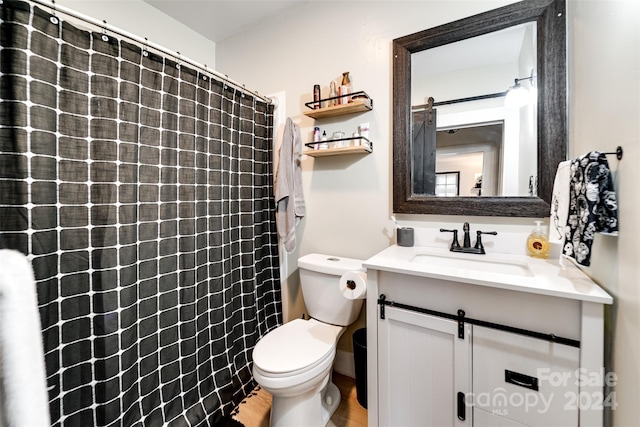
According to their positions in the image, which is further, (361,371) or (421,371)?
(361,371)

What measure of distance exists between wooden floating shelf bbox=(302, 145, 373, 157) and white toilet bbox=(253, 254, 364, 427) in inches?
25.5

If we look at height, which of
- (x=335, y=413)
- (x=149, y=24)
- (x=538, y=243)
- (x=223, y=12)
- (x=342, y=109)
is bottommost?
(x=335, y=413)

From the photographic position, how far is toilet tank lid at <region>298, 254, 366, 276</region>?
1540 mm

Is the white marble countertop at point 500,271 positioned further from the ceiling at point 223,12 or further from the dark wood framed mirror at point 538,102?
the ceiling at point 223,12

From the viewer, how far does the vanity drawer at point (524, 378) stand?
0.88 meters

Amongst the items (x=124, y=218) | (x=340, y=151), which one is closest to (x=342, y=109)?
(x=340, y=151)

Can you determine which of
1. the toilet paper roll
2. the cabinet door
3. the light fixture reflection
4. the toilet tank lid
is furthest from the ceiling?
the cabinet door

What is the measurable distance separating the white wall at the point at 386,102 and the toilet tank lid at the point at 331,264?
0.37 feet

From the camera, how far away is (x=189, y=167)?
4.72 feet

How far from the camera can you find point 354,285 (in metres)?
1.35

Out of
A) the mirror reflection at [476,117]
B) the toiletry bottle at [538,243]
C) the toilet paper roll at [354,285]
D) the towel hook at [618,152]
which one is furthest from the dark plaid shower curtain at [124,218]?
the towel hook at [618,152]

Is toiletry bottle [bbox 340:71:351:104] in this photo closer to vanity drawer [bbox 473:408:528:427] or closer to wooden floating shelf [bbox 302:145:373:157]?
wooden floating shelf [bbox 302:145:373:157]

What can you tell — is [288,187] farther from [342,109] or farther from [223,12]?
[223,12]

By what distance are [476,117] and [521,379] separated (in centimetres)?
116
